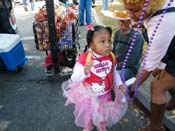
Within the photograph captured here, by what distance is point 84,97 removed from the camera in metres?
2.86

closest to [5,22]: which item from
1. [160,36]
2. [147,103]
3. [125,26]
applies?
[125,26]

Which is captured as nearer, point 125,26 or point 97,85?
point 97,85

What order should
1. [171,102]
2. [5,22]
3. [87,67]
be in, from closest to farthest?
[87,67] → [171,102] → [5,22]

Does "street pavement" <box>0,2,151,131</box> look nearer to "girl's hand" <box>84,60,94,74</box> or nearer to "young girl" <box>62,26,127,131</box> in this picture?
"young girl" <box>62,26,127,131</box>

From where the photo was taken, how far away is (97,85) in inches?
114

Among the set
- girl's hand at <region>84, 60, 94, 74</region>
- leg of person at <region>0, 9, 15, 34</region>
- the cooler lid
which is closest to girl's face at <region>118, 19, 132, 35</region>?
girl's hand at <region>84, 60, 94, 74</region>

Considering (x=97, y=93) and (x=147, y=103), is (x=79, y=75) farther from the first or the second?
(x=147, y=103)

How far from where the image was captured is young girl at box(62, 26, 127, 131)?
8.96ft

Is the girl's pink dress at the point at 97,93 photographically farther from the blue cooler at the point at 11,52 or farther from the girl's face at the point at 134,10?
the blue cooler at the point at 11,52

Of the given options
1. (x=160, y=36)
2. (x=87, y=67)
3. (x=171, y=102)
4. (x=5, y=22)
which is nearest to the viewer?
(x=160, y=36)

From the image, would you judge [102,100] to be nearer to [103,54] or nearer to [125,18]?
[103,54]

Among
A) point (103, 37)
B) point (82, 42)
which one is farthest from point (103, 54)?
point (82, 42)

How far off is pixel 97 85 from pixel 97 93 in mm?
80

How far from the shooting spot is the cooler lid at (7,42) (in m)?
4.59
